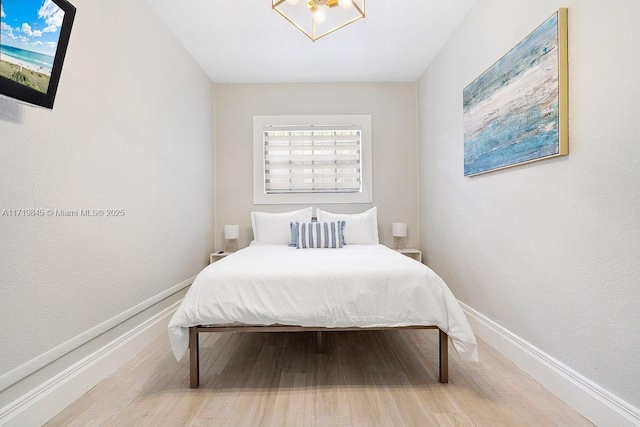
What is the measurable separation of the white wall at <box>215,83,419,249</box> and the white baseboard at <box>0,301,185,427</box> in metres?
1.85

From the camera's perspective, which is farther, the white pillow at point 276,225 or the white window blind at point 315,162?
the white window blind at point 315,162

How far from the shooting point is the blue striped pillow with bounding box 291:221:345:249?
10.6 feet

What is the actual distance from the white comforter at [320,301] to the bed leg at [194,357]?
1.7 inches

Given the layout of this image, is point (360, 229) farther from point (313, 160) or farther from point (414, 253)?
point (313, 160)

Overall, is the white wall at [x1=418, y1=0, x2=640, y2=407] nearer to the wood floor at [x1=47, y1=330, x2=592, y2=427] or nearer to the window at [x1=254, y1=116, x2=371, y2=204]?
the wood floor at [x1=47, y1=330, x2=592, y2=427]

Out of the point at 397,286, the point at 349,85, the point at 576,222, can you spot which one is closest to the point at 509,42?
the point at 576,222

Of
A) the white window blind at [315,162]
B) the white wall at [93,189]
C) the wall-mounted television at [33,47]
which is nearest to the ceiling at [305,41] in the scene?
the white wall at [93,189]

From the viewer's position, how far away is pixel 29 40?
1.30 metres

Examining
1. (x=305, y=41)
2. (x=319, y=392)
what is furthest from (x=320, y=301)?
(x=305, y=41)

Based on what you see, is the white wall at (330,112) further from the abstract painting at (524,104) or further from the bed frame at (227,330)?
the bed frame at (227,330)

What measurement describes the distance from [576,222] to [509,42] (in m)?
1.27

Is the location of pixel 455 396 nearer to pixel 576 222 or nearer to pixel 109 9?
pixel 576 222

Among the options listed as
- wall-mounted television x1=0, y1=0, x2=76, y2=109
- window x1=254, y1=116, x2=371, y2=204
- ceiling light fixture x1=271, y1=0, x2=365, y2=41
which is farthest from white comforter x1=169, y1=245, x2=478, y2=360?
window x1=254, y1=116, x2=371, y2=204

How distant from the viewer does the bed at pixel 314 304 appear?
5.97ft
